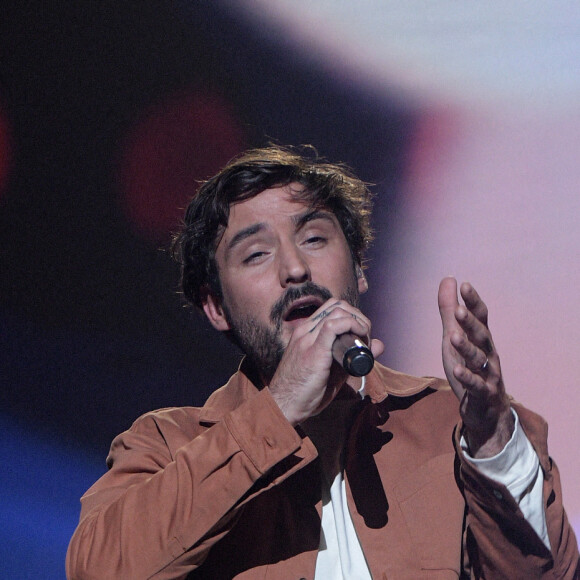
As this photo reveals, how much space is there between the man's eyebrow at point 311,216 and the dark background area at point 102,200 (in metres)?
0.63

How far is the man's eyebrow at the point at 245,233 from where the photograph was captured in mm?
1572

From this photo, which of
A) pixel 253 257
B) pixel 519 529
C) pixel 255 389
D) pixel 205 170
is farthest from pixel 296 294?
pixel 205 170

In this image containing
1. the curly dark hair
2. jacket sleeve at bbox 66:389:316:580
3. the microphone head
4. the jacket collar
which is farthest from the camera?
the curly dark hair

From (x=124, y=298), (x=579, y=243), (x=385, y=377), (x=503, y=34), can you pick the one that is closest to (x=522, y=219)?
(x=579, y=243)

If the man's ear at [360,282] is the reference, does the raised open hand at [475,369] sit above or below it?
below

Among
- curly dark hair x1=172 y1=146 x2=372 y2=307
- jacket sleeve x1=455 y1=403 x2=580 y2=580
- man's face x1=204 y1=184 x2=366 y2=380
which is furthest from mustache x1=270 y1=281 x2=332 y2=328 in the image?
jacket sleeve x1=455 y1=403 x2=580 y2=580

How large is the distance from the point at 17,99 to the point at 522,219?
1569 mm

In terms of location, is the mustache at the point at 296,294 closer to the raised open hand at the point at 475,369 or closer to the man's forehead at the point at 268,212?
the man's forehead at the point at 268,212

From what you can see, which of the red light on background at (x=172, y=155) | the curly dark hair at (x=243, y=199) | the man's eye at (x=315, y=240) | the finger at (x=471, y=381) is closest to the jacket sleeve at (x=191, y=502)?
the finger at (x=471, y=381)

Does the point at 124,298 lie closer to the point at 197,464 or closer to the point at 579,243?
the point at 197,464

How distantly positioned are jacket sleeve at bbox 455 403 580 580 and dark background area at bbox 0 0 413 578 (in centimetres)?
102

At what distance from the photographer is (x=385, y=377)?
1603 millimetres

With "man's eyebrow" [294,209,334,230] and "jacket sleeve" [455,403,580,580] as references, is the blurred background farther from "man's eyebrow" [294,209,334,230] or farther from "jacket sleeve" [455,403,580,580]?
"jacket sleeve" [455,403,580,580]

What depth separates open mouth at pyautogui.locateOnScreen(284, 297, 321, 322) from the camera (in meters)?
1.44
